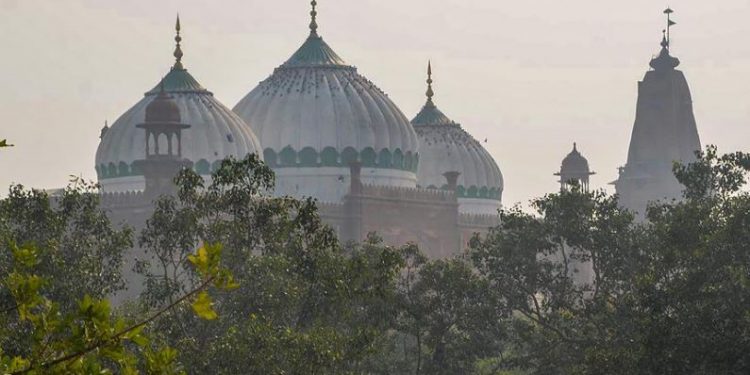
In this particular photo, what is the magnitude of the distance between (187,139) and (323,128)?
5035 mm

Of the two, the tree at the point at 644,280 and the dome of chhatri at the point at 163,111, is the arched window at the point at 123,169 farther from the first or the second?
the tree at the point at 644,280

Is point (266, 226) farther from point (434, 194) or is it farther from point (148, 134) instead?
point (434, 194)

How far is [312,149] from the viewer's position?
63.1 meters

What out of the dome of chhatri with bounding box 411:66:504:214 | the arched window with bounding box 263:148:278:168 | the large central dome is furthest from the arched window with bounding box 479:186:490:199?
the arched window with bounding box 263:148:278:168

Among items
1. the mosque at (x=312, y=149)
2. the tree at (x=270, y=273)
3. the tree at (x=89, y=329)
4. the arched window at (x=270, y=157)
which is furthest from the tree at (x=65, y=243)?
the arched window at (x=270, y=157)

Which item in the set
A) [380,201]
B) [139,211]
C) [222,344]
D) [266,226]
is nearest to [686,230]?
[266,226]

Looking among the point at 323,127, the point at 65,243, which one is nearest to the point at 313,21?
the point at 323,127

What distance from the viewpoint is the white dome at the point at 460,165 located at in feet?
233

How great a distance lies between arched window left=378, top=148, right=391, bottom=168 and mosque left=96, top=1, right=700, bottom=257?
0.03 meters

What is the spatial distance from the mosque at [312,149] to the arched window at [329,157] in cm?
3

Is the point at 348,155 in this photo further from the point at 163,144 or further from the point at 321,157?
the point at 163,144

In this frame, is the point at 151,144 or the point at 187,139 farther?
the point at 187,139

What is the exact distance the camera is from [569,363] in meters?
29.5

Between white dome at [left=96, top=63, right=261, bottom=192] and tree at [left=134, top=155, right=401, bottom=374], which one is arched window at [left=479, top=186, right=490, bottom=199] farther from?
tree at [left=134, top=155, right=401, bottom=374]
